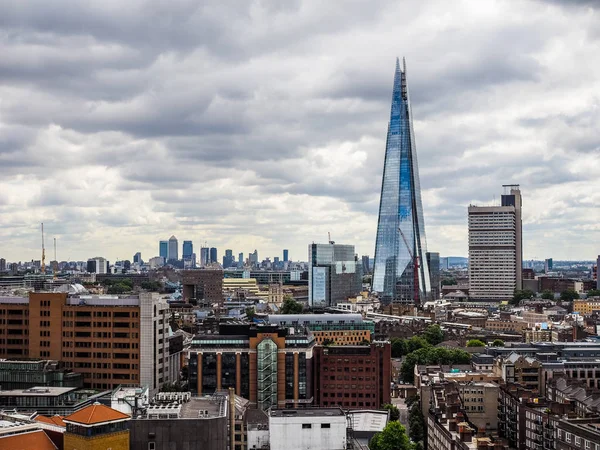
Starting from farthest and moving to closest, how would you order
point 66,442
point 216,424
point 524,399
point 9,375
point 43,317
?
point 43,317, point 9,375, point 524,399, point 216,424, point 66,442

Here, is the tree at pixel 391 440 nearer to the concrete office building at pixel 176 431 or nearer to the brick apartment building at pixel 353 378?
the brick apartment building at pixel 353 378

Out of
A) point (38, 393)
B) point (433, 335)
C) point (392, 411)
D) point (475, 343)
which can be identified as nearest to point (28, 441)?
point (38, 393)

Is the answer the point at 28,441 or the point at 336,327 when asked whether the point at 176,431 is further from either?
the point at 336,327

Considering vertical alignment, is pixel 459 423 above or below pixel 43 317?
below

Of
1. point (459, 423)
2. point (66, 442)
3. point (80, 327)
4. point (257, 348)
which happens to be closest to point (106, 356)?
point (80, 327)

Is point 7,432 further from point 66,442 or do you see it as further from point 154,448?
point 154,448

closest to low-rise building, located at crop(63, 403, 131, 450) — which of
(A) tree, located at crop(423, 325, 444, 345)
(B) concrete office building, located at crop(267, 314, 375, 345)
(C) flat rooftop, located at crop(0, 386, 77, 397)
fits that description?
(C) flat rooftop, located at crop(0, 386, 77, 397)
